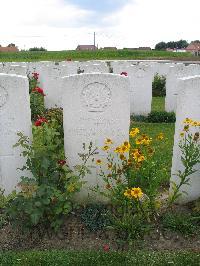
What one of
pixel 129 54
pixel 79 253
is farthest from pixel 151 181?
pixel 129 54

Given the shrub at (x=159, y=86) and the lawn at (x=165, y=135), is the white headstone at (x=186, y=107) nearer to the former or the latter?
the lawn at (x=165, y=135)

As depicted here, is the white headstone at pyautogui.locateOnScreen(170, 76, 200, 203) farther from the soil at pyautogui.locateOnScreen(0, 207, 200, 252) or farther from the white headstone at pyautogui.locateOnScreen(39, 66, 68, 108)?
the white headstone at pyautogui.locateOnScreen(39, 66, 68, 108)

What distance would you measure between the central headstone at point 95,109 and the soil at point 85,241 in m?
1.01

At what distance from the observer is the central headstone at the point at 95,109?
4543 millimetres

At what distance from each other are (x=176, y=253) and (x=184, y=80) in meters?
1.97

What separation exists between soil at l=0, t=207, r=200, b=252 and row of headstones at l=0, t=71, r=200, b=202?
33.5 inches

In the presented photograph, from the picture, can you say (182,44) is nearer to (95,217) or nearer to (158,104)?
(158,104)

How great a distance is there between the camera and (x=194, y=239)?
415cm

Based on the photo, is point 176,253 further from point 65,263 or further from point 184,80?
point 184,80

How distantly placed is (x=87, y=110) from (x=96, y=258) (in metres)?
1.73

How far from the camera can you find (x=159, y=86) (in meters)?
15.2

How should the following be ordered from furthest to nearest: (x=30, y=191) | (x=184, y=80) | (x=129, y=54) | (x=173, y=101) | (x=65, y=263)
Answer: (x=129, y=54) < (x=173, y=101) < (x=184, y=80) < (x=30, y=191) < (x=65, y=263)

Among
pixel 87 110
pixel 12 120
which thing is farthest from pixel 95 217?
pixel 12 120

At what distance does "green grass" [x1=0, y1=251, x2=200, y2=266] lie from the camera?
371 cm
